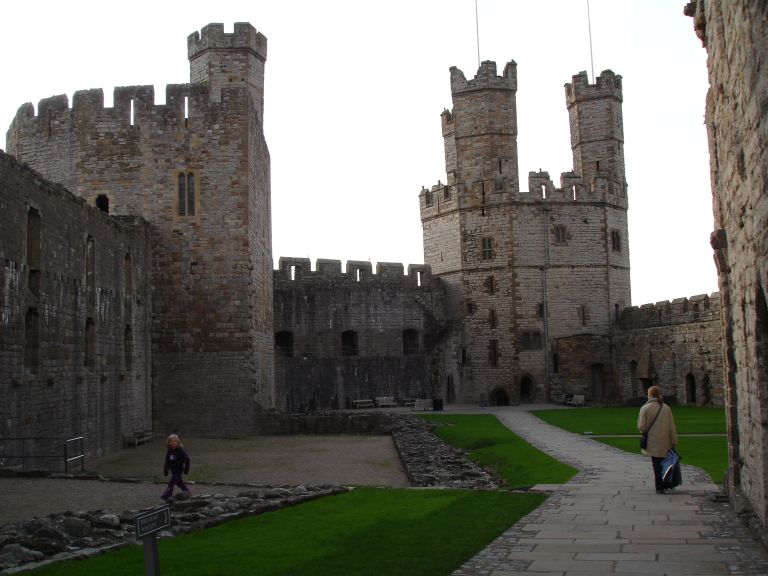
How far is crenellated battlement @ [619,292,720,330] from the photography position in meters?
30.7

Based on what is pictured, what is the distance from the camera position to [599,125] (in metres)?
39.8

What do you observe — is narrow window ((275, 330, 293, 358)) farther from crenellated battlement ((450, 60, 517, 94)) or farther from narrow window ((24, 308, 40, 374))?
narrow window ((24, 308, 40, 374))

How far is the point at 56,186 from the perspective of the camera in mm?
17828

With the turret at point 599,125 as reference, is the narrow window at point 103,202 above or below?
below

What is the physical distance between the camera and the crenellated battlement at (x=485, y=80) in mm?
37906

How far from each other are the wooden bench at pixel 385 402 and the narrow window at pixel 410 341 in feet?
8.90

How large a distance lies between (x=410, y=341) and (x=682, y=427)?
1843 cm

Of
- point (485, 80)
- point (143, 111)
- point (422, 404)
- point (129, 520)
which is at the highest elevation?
point (485, 80)

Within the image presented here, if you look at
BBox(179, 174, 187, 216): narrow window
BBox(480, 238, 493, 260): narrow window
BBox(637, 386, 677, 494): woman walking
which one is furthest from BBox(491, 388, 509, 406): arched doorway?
BBox(637, 386, 677, 494): woman walking

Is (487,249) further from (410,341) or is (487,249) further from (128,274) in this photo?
(128,274)

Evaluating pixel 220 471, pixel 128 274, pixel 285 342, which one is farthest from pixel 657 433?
pixel 285 342

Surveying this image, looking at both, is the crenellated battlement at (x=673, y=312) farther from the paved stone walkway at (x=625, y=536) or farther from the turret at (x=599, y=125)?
the paved stone walkway at (x=625, y=536)

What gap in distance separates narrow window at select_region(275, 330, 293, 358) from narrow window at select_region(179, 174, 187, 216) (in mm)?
11714

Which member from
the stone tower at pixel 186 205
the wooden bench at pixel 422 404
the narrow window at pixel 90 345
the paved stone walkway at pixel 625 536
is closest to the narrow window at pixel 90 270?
the narrow window at pixel 90 345
